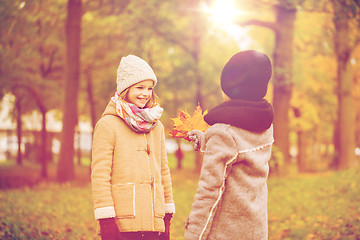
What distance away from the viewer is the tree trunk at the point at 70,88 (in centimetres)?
1530

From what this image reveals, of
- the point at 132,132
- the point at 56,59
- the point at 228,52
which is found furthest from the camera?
the point at 228,52

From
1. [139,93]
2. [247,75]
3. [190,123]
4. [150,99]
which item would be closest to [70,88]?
[150,99]

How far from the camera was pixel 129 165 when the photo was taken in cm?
327

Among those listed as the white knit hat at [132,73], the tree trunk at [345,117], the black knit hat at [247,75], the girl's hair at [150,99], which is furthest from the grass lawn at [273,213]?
the tree trunk at [345,117]

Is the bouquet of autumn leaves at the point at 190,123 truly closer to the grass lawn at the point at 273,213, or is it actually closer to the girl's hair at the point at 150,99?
the girl's hair at the point at 150,99

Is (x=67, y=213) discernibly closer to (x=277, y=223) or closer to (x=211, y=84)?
(x=277, y=223)

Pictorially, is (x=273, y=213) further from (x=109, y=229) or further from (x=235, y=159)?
(x=235, y=159)

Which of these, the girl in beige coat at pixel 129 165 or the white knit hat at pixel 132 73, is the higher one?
the white knit hat at pixel 132 73

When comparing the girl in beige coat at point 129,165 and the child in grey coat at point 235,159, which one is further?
the girl in beige coat at point 129,165

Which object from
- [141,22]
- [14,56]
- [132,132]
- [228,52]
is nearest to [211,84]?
[228,52]

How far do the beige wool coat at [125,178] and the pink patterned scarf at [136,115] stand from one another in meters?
0.07

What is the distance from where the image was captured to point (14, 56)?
14.1 metres

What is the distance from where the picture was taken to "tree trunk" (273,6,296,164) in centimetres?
1444

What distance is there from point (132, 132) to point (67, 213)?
20.3 feet
